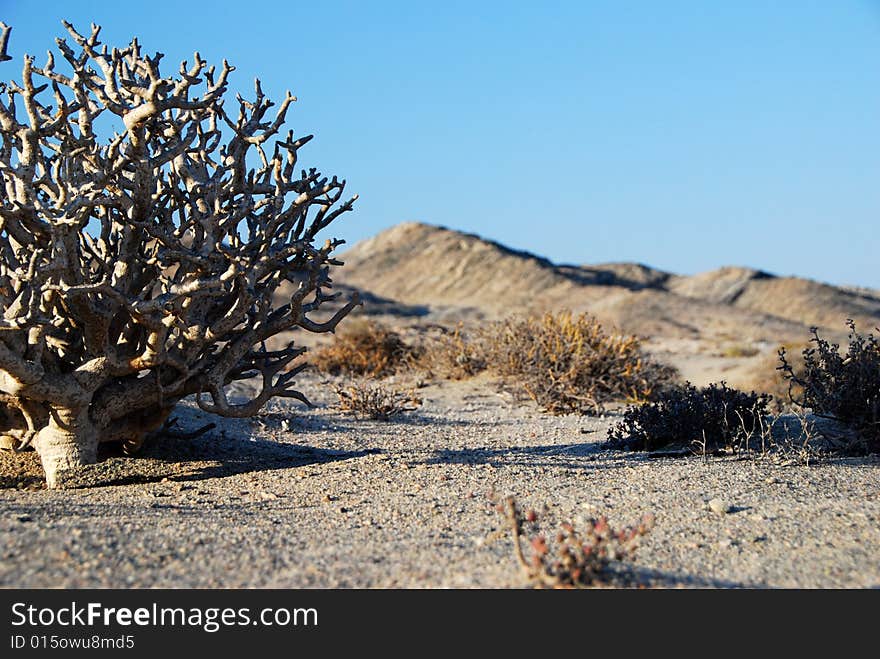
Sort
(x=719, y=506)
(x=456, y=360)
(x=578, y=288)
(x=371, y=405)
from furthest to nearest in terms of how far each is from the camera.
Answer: (x=578, y=288) < (x=456, y=360) < (x=371, y=405) < (x=719, y=506)

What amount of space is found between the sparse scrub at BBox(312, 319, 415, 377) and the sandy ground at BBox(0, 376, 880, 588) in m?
5.94

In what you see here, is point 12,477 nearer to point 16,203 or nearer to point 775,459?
point 16,203

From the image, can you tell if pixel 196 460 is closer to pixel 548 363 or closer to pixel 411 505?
pixel 411 505

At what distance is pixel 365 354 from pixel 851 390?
836 centimetres

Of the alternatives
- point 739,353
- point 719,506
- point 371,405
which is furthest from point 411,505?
point 739,353

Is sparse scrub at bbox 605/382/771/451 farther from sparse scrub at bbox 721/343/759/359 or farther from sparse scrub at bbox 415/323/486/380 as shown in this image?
sparse scrub at bbox 721/343/759/359

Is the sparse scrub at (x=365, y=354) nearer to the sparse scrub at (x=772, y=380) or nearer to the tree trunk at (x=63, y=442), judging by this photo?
the sparse scrub at (x=772, y=380)

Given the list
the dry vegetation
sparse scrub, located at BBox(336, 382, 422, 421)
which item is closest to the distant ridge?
the dry vegetation

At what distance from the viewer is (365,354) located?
13945 mm

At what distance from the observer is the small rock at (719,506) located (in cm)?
485

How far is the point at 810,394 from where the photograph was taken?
6.98 meters

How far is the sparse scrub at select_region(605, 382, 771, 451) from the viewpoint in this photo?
7062mm

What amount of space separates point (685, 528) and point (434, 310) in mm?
38745
